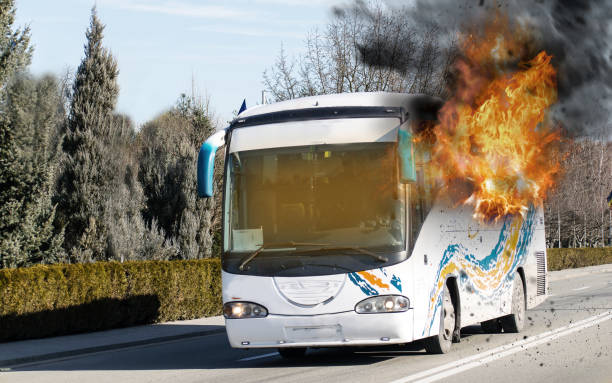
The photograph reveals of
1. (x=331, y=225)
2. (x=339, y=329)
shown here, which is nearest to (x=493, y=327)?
(x=339, y=329)

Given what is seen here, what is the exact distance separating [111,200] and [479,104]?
14.8m

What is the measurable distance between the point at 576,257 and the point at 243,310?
4420cm

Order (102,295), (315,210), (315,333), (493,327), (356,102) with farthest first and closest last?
(102,295), (493,327), (356,102), (315,210), (315,333)

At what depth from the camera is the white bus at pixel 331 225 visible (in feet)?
34.7

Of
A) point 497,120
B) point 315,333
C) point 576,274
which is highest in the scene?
point 497,120

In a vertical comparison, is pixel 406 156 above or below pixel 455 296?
above

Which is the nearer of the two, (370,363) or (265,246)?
(265,246)

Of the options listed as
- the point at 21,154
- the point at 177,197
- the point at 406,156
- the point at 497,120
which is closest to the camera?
the point at 406,156

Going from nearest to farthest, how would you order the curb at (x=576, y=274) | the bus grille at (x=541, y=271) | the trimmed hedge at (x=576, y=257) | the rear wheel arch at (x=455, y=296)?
the rear wheel arch at (x=455, y=296), the bus grille at (x=541, y=271), the curb at (x=576, y=274), the trimmed hedge at (x=576, y=257)

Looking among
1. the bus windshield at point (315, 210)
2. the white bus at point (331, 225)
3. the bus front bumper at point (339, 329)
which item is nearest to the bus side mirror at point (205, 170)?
the white bus at point (331, 225)

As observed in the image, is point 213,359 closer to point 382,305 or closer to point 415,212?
point 382,305

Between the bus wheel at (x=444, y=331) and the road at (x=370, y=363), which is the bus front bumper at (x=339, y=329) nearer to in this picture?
the road at (x=370, y=363)

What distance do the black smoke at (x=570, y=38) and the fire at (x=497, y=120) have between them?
0.75 ft

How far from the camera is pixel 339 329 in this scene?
10570mm
